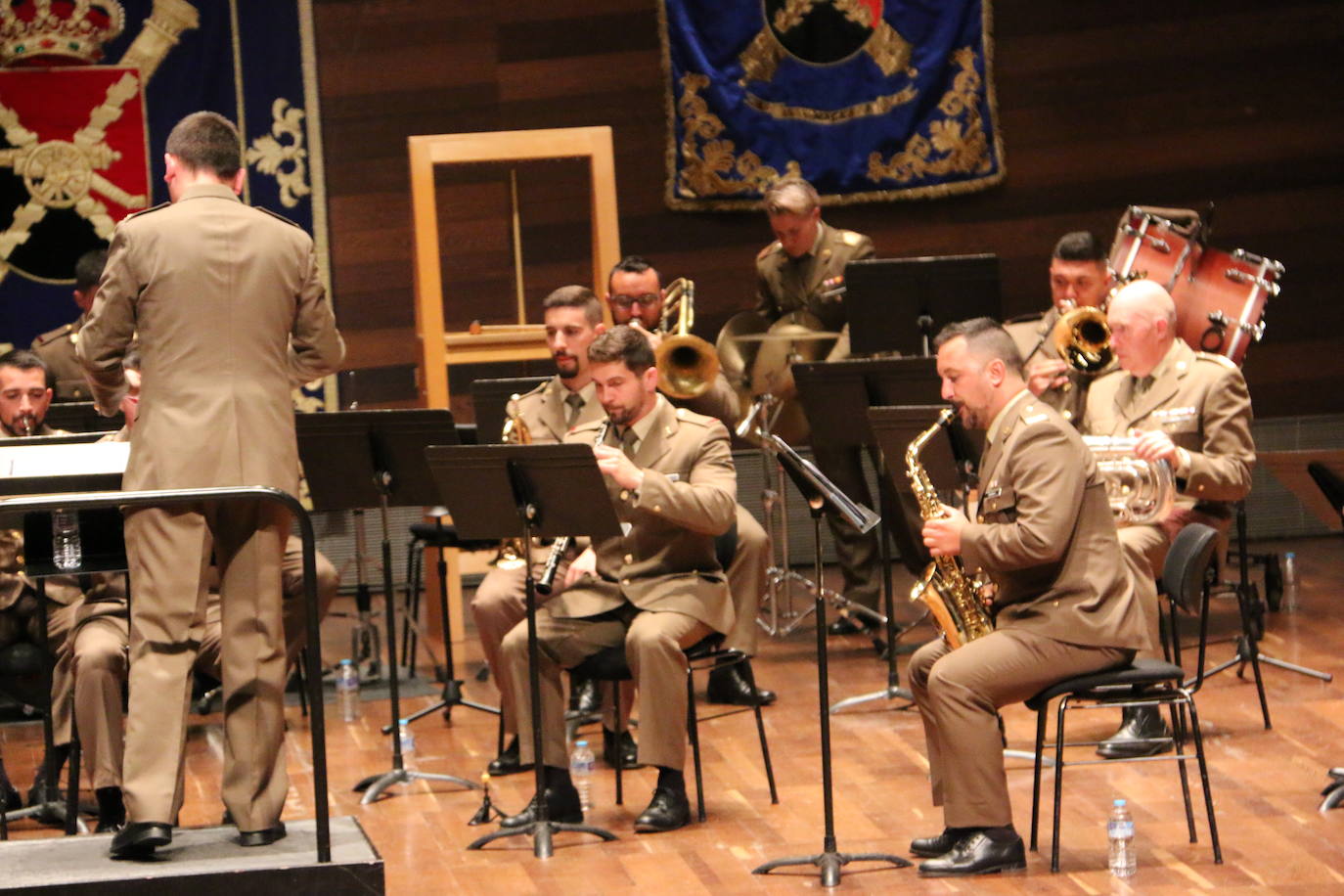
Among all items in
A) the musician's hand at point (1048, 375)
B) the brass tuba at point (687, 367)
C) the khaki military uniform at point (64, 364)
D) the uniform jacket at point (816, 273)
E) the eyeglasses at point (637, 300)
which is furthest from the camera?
the uniform jacket at point (816, 273)

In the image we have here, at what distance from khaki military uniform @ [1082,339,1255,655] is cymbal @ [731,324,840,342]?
174 cm

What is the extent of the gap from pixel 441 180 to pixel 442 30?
0.73m

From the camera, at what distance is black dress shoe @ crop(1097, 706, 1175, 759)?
5.83 metres

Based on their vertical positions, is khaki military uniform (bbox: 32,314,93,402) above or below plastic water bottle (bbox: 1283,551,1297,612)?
above

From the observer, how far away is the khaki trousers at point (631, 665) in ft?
17.5

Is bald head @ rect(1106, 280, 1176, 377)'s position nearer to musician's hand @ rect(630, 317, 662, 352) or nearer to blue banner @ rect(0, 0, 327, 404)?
musician's hand @ rect(630, 317, 662, 352)

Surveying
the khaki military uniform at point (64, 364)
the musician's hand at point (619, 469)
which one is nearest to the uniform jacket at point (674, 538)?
the musician's hand at point (619, 469)

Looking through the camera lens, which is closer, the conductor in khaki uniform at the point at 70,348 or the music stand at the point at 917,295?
the music stand at the point at 917,295

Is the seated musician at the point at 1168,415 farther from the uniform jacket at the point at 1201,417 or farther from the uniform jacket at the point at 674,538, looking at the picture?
the uniform jacket at the point at 674,538

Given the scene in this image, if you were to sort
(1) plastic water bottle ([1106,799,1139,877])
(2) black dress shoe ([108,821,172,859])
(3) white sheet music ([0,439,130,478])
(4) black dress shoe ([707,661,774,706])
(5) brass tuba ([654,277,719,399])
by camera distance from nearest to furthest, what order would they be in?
1. (2) black dress shoe ([108,821,172,859])
2. (3) white sheet music ([0,439,130,478])
3. (1) plastic water bottle ([1106,799,1139,877])
4. (4) black dress shoe ([707,661,774,706])
5. (5) brass tuba ([654,277,719,399])

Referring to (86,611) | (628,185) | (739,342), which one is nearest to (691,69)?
(628,185)

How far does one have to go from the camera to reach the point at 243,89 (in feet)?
29.2

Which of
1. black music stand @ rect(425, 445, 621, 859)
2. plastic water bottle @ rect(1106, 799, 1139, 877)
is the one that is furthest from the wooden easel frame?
plastic water bottle @ rect(1106, 799, 1139, 877)

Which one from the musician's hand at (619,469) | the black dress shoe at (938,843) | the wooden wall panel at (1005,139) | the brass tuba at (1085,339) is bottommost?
the black dress shoe at (938,843)
